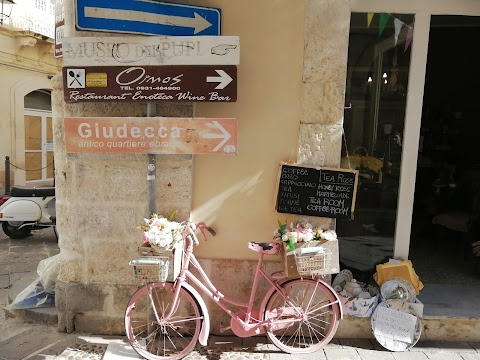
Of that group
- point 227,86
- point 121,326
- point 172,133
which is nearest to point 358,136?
point 227,86

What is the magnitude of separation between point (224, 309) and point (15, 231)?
495 centimetres

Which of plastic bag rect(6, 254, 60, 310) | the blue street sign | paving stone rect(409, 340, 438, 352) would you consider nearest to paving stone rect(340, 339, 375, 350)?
paving stone rect(409, 340, 438, 352)

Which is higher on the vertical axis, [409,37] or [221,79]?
[409,37]

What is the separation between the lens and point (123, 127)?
3295 mm

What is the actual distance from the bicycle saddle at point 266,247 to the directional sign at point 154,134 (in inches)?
30.4

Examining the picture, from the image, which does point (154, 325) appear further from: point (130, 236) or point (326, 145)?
point (326, 145)

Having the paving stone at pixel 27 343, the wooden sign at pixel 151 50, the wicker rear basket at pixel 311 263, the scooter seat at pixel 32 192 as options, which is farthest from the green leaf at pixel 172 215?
the scooter seat at pixel 32 192

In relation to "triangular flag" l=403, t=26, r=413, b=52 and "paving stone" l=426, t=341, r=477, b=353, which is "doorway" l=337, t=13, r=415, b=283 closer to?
"triangular flag" l=403, t=26, r=413, b=52

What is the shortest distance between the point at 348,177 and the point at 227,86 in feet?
4.19

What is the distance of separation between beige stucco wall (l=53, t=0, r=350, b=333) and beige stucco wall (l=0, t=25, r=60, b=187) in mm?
8924

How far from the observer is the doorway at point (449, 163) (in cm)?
506

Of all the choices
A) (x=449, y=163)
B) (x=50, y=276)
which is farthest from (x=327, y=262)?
(x=449, y=163)

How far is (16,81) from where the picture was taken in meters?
11.3

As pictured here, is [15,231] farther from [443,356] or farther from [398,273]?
[443,356]
